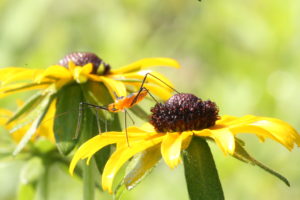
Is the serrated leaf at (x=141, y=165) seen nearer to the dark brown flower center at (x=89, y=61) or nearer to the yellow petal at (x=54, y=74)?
the yellow petal at (x=54, y=74)

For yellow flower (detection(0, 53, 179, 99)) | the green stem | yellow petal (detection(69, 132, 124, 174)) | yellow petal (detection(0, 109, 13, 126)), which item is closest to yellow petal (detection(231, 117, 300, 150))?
yellow petal (detection(69, 132, 124, 174))

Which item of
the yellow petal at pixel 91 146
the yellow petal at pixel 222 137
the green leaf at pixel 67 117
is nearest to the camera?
the yellow petal at pixel 222 137

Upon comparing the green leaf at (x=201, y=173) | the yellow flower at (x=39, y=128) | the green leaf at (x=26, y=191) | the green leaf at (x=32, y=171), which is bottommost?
the green leaf at (x=26, y=191)

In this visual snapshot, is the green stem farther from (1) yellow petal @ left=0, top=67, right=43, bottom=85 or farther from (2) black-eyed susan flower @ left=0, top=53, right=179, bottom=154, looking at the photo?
(1) yellow petal @ left=0, top=67, right=43, bottom=85

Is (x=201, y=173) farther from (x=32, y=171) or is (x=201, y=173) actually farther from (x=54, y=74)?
(x=32, y=171)

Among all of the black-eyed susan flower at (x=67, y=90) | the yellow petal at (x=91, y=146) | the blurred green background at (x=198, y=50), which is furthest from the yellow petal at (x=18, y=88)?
the blurred green background at (x=198, y=50)
